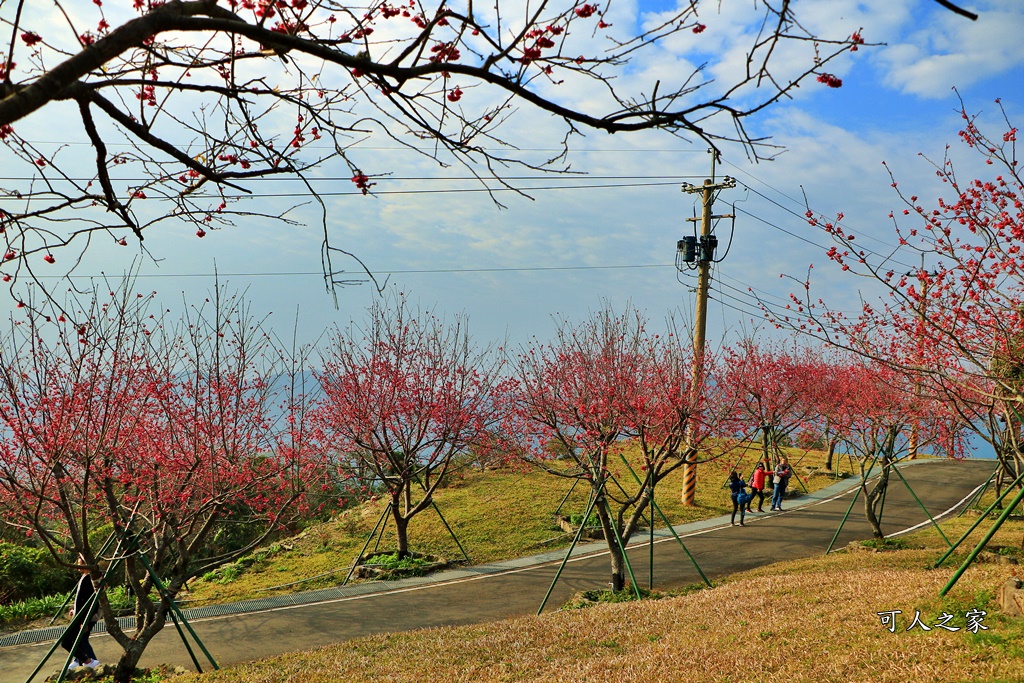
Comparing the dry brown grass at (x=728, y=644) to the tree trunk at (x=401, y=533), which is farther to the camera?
the tree trunk at (x=401, y=533)

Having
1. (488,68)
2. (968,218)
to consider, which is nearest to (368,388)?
(968,218)

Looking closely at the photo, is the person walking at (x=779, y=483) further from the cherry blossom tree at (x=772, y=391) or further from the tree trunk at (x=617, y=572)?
the tree trunk at (x=617, y=572)

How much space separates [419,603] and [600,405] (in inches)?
226

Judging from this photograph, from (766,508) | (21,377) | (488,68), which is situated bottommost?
(766,508)

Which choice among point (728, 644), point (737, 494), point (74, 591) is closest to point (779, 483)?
point (737, 494)

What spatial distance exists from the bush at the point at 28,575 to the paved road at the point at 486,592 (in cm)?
416

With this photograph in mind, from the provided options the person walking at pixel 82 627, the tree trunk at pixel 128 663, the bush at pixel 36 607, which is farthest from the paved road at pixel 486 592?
the bush at pixel 36 607

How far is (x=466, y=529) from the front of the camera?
73.7 ft

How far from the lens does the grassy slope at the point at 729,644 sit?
7.19 metres

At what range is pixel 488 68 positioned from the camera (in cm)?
438

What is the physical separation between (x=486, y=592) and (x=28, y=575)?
35.6ft

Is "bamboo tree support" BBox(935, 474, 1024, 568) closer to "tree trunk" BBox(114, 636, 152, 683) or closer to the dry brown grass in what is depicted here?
the dry brown grass

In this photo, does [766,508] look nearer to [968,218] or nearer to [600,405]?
[600,405]

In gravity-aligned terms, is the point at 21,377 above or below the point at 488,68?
below
